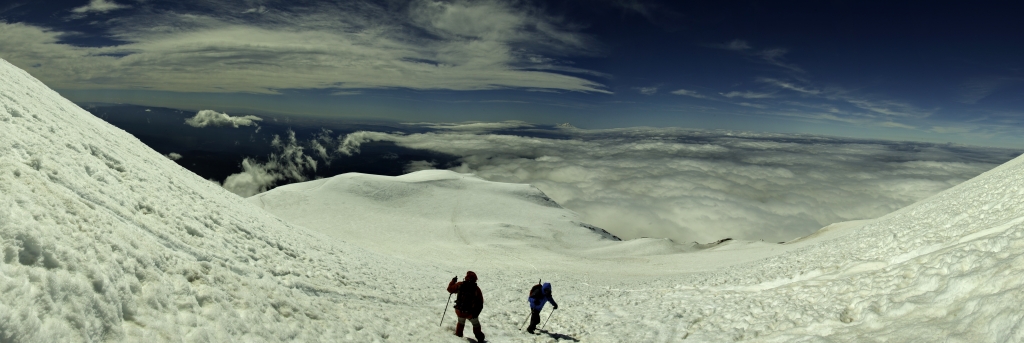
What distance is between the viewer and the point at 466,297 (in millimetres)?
10711

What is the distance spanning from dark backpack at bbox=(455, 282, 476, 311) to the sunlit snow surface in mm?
1132

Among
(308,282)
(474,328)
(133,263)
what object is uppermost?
(133,263)

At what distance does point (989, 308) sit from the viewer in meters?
6.75

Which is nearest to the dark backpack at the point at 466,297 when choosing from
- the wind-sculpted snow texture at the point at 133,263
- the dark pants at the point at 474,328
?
the dark pants at the point at 474,328

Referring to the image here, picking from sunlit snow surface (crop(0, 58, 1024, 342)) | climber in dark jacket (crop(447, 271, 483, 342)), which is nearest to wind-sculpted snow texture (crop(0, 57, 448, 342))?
sunlit snow surface (crop(0, 58, 1024, 342))

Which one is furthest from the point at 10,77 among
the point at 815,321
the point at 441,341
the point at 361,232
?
the point at 361,232

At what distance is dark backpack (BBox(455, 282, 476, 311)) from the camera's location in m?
10.7

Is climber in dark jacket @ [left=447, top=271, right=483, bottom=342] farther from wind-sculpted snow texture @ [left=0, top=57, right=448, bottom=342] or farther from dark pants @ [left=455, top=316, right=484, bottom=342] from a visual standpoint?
wind-sculpted snow texture @ [left=0, top=57, right=448, bottom=342]

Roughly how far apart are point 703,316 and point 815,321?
3520 millimetres

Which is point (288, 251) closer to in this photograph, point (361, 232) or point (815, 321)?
point (815, 321)

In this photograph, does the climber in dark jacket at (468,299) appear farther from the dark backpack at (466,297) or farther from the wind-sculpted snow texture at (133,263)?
the wind-sculpted snow texture at (133,263)

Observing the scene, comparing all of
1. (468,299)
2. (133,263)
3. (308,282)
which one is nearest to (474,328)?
(468,299)

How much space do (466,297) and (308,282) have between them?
5131mm

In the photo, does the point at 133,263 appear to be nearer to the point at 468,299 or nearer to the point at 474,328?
the point at 468,299
